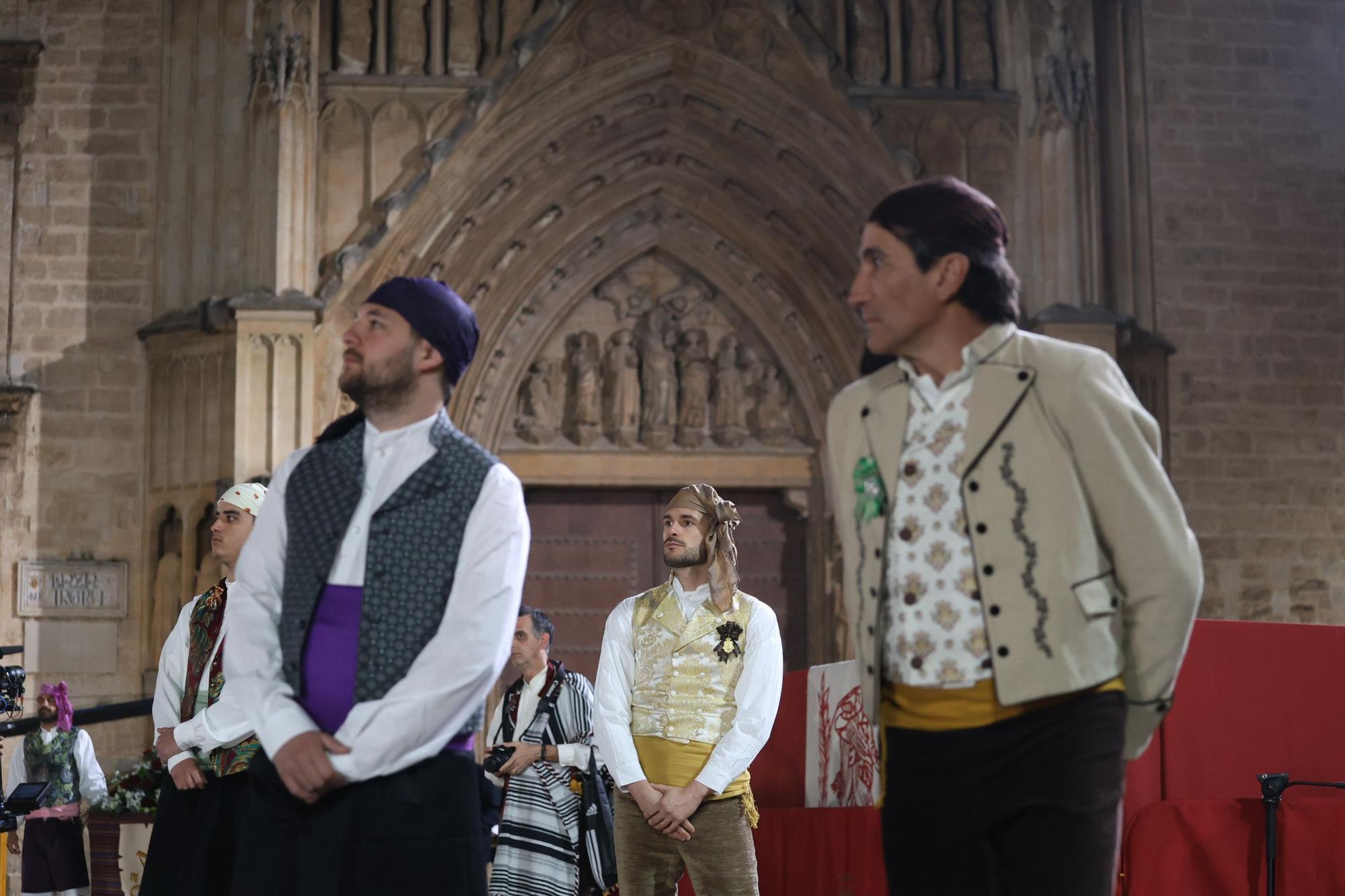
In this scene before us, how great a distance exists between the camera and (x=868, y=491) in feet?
8.14

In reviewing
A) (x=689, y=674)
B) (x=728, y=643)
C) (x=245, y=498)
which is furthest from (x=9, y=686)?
(x=728, y=643)

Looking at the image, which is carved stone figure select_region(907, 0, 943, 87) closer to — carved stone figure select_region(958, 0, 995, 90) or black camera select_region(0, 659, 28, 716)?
carved stone figure select_region(958, 0, 995, 90)

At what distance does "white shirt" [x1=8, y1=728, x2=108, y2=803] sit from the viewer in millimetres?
8312

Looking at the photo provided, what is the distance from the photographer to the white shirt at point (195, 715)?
12.6 ft

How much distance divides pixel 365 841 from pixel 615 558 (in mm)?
9458

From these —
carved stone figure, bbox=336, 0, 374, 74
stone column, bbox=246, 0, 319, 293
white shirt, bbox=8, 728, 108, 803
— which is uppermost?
carved stone figure, bbox=336, 0, 374, 74

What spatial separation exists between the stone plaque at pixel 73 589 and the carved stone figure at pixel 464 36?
4.19m

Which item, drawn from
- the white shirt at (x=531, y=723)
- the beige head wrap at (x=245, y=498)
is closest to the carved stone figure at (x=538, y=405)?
the white shirt at (x=531, y=723)

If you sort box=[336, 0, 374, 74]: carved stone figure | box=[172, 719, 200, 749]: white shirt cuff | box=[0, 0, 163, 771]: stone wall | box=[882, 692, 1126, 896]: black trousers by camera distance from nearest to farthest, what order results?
1. box=[882, 692, 1126, 896]: black trousers
2. box=[172, 719, 200, 749]: white shirt cuff
3. box=[0, 0, 163, 771]: stone wall
4. box=[336, 0, 374, 74]: carved stone figure

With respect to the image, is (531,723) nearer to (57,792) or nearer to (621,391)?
(57,792)

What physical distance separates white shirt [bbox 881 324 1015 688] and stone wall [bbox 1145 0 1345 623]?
9.41m

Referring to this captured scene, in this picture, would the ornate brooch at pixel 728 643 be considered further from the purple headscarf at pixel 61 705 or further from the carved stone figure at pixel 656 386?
the carved stone figure at pixel 656 386

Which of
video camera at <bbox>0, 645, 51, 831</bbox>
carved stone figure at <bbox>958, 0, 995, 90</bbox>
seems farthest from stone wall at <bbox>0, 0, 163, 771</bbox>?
carved stone figure at <bbox>958, 0, 995, 90</bbox>

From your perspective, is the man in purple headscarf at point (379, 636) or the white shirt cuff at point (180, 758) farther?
the white shirt cuff at point (180, 758)
